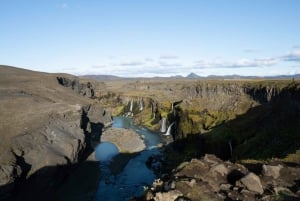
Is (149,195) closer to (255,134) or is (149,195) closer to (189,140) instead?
(255,134)

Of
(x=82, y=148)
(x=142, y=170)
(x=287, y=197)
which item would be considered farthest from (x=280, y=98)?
(x=287, y=197)

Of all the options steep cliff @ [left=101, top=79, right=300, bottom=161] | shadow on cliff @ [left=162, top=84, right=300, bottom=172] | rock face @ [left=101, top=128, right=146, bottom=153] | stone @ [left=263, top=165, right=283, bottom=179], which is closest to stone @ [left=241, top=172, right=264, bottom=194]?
stone @ [left=263, top=165, right=283, bottom=179]

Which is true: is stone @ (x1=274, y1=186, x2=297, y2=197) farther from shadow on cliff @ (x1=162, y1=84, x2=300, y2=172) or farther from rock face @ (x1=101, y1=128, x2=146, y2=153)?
Result: rock face @ (x1=101, y1=128, x2=146, y2=153)

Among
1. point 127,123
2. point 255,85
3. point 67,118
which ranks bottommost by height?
point 127,123

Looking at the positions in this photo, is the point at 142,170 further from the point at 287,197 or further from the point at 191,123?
the point at 287,197

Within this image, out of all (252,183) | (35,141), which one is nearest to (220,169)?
(252,183)
